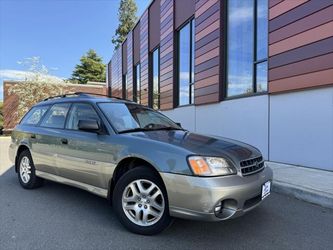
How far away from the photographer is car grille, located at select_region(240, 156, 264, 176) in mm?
3494

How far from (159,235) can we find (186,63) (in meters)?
9.76

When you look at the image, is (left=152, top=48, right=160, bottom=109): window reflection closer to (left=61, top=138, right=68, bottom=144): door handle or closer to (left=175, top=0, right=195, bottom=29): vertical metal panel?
(left=175, top=0, right=195, bottom=29): vertical metal panel

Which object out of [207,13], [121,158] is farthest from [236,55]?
[121,158]

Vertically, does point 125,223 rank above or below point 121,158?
below

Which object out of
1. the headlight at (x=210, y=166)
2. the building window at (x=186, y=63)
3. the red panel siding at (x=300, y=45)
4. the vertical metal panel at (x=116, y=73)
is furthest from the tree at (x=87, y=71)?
the headlight at (x=210, y=166)

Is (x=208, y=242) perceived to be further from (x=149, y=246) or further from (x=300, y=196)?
(x=300, y=196)

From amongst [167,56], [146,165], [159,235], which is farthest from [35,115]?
[167,56]

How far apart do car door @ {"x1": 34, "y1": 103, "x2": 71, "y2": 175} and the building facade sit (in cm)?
455

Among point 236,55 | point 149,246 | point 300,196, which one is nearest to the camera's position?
point 149,246

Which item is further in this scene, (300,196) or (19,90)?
(19,90)

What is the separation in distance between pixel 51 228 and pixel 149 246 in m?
1.23

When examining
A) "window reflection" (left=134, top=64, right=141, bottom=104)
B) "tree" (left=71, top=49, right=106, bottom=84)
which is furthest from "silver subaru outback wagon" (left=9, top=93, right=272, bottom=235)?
"tree" (left=71, top=49, right=106, bottom=84)

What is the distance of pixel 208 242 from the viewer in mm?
3391

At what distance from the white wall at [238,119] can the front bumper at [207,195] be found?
465cm
